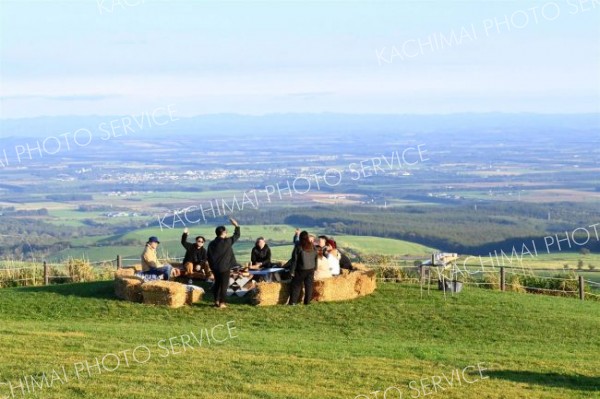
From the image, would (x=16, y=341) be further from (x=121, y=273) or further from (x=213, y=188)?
(x=213, y=188)

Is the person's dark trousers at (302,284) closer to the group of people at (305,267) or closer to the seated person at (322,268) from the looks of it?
the group of people at (305,267)

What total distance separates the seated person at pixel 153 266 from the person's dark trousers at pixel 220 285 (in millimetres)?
1770

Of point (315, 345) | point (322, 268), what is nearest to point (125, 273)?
point (322, 268)

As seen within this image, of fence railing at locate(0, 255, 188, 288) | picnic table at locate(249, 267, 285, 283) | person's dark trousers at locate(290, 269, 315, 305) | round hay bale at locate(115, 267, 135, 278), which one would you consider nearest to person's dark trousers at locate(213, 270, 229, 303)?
picnic table at locate(249, 267, 285, 283)

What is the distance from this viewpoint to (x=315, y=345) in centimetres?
1656

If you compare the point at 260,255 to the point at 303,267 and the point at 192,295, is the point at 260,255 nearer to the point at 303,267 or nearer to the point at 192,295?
the point at 303,267

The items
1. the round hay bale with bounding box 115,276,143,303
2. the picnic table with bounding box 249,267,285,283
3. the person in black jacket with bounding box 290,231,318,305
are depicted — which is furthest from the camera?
the picnic table with bounding box 249,267,285,283

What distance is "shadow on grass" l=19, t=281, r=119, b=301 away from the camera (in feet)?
72.4

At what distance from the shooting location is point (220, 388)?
40.7 feet

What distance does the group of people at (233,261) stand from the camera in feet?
66.9

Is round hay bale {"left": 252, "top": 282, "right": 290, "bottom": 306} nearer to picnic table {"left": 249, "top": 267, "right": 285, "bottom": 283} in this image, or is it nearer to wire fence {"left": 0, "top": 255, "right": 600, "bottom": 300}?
picnic table {"left": 249, "top": 267, "right": 285, "bottom": 283}

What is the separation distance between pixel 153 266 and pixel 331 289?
4.16 meters

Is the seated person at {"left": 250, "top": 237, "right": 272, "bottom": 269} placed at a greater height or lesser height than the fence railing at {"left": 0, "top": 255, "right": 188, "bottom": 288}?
greater

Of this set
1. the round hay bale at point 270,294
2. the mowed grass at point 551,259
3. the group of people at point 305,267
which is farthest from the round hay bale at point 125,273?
the mowed grass at point 551,259
